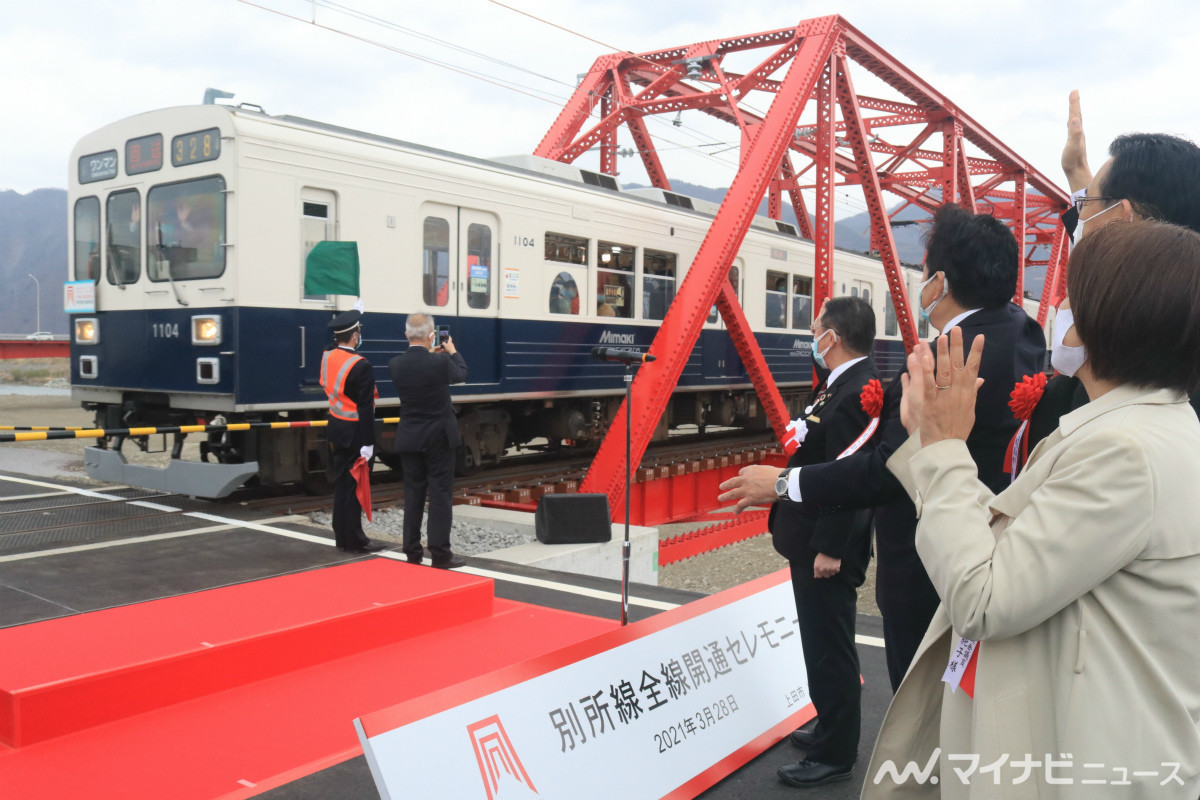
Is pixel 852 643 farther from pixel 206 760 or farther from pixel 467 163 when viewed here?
pixel 467 163

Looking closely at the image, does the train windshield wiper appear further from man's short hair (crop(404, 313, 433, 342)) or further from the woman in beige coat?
the woman in beige coat

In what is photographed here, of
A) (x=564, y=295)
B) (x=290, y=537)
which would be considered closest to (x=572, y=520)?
(x=290, y=537)

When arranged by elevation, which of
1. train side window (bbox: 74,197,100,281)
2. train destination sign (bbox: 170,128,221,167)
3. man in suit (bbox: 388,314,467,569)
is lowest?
man in suit (bbox: 388,314,467,569)

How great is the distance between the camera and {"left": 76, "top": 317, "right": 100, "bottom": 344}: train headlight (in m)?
9.02

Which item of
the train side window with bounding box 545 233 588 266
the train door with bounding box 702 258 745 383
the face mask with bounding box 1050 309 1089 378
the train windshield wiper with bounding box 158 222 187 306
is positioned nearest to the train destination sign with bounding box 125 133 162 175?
the train windshield wiper with bounding box 158 222 187 306

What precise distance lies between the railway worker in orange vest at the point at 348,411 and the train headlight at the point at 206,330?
1.53 meters

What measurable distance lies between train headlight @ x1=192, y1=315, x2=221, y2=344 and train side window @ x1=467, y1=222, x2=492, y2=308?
8.33ft

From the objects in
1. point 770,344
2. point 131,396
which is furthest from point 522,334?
point 770,344

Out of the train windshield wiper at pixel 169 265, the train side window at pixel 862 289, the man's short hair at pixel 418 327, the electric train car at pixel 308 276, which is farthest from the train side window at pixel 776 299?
the train windshield wiper at pixel 169 265

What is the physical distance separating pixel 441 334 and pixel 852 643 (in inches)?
Answer: 251

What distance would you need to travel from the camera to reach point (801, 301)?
1490 centimetres

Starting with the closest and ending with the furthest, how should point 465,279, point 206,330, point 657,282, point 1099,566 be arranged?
point 1099,566 → point 206,330 → point 465,279 → point 657,282

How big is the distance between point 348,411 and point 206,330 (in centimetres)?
199

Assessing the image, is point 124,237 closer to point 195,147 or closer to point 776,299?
point 195,147
